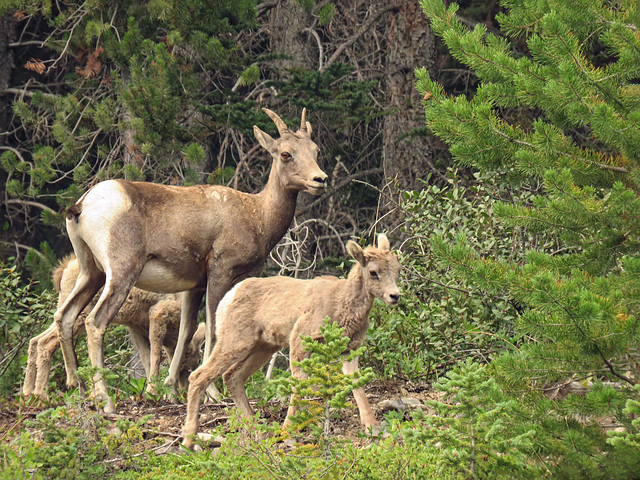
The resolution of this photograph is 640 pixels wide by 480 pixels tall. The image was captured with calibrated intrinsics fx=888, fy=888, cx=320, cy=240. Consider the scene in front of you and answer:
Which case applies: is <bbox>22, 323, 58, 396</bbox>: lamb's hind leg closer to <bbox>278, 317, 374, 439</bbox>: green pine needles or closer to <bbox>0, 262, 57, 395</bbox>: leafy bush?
<bbox>0, 262, 57, 395</bbox>: leafy bush

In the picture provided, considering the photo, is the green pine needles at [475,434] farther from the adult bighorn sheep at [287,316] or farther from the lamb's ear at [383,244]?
the lamb's ear at [383,244]

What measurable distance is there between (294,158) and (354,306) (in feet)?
7.37

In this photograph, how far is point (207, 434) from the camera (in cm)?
775

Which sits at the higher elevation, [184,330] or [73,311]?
[73,311]

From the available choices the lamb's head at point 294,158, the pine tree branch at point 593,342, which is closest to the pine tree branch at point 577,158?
the pine tree branch at point 593,342

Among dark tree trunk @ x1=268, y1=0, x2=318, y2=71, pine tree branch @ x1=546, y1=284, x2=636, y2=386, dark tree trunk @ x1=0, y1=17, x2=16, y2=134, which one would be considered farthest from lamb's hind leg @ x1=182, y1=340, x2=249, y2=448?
dark tree trunk @ x1=0, y1=17, x2=16, y2=134

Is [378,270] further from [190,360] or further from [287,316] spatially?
[190,360]

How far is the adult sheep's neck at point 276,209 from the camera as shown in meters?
9.18

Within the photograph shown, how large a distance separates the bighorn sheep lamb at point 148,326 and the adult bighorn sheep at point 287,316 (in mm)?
1862

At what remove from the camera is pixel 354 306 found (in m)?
7.47

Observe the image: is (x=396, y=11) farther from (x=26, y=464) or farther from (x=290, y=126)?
(x=26, y=464)

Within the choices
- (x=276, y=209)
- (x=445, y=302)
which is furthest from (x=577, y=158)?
(x=276, y=209)

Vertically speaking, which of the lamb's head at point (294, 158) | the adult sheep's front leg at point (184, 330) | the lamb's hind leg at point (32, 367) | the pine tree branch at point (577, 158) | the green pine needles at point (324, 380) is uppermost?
the pine tree branch at point (577, 158)

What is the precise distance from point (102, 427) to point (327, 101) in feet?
24.1
